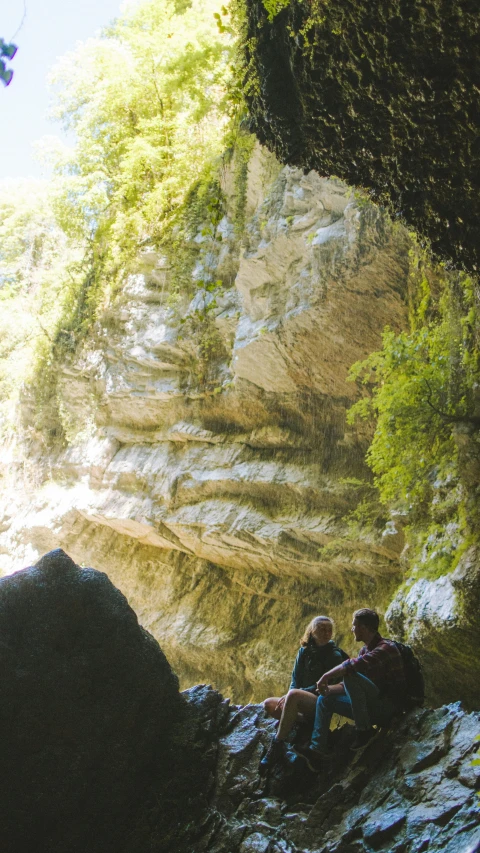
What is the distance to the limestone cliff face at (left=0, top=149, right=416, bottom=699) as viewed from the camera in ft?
32.0

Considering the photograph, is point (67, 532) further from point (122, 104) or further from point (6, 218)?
point (6, 218)

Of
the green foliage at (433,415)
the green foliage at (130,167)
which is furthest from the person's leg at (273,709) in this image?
the green foliage at (130,167)

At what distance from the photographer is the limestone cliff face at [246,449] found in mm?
9766

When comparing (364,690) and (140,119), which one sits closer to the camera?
(364,690)

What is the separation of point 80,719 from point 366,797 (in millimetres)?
2284

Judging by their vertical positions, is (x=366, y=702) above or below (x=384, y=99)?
below

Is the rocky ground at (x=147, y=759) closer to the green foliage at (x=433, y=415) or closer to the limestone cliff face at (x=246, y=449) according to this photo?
the green foliage at (x=433, y=415)

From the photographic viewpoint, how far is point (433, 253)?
4.76 meters

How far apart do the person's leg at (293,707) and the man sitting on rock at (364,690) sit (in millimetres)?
162

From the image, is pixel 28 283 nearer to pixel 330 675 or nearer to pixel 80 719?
pixel 80 719

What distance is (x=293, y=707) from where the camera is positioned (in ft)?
15.9

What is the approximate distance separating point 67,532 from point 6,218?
12573 millimetres

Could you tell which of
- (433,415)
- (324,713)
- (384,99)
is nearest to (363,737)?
(324,713)

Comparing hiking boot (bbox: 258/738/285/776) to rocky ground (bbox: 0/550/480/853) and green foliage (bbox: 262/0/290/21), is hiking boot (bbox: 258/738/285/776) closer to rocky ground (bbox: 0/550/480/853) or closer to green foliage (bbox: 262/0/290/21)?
rocky ground (bbox: 0/550/480/853)
